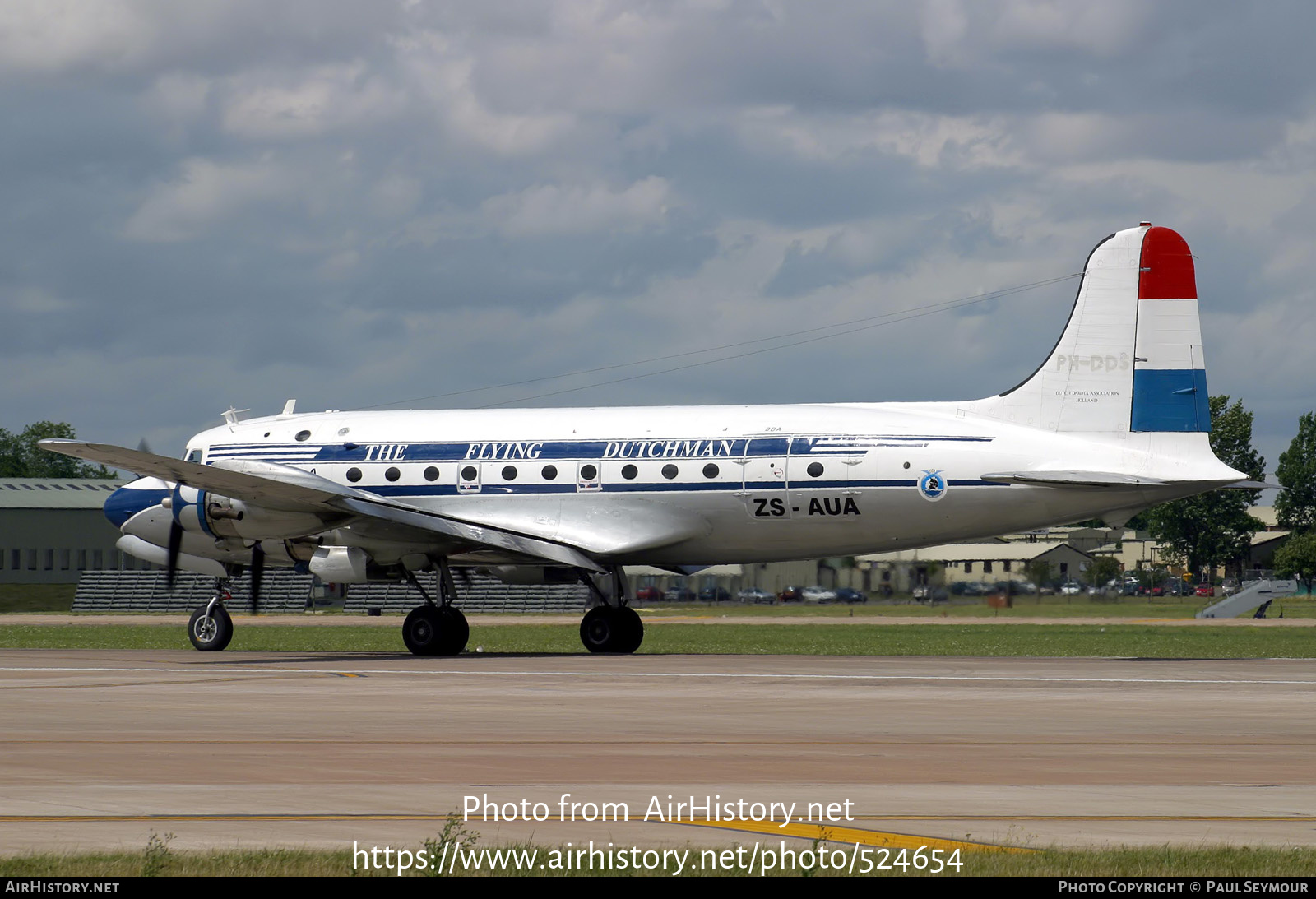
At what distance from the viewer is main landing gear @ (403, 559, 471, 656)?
1388 inches

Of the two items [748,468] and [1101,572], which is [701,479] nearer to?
[748,468]

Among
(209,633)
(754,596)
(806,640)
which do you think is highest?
(754,596)

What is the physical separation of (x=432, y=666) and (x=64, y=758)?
1555 centimetres

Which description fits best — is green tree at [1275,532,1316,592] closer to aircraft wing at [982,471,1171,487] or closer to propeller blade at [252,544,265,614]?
aircraft wing at [982,471,1171,487]

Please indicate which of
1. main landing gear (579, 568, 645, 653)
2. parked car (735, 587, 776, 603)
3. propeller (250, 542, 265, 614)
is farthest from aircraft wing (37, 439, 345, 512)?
parked car (735, 587, 776, 603)

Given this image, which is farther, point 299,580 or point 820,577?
point 299,580

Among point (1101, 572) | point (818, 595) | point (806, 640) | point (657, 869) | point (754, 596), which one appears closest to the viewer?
point (657, 869)

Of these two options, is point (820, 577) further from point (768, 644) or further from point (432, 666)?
point (432, 666)

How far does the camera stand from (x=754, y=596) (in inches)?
2509

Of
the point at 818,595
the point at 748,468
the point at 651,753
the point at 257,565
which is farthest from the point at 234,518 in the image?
the point at 818,595

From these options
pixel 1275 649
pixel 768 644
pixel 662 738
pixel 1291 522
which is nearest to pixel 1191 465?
pixel 1275 649

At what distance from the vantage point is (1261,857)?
10586 millimetres

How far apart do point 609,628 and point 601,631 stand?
7.7 inches

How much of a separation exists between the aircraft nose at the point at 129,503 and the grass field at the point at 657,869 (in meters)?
27.1
